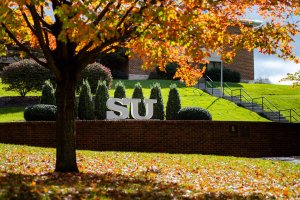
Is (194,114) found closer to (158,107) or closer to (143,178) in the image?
(158,107)

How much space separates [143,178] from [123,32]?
3.76m

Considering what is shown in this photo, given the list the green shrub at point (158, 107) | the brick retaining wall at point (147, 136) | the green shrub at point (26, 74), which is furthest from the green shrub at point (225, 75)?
the brick retaining wall at point (147, 136)

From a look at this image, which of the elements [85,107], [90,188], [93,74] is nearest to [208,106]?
[93,74]

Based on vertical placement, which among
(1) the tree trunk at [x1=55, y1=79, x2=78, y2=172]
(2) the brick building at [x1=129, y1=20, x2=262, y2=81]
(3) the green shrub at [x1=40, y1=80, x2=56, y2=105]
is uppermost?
(2) the brick building at [x1=129, y1=20, x2=262, y2=81]

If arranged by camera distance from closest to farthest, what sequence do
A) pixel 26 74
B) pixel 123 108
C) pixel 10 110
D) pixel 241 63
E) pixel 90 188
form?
pixel 90 188
pixel 123 108
pixel 10 110
pixel 26 74
pixel 241 63

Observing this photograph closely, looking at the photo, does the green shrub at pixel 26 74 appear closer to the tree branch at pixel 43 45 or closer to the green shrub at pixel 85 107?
the green shrub at pixel 85 107

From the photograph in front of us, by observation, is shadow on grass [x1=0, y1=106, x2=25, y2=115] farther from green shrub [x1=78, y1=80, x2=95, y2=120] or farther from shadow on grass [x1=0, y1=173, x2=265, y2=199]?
shadow on grass [x1=0, y1=173, x2=265, y2=199]

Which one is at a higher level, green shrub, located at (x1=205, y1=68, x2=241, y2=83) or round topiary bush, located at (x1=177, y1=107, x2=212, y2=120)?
green shrub, located at (x1=205, y1=68, x2=241, y2=83)

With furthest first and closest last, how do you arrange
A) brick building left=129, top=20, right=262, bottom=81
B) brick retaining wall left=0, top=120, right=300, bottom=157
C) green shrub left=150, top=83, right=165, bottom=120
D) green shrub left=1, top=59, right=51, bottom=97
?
brick building left=129, top=20, right=262, bottom=81 → green shrub left=1, top=59, right=51, bottom=97 → green shrub left=150, top=83, right=165, bottom=120 → brick retaining wall left=0, top=120, right=300, bottom=157

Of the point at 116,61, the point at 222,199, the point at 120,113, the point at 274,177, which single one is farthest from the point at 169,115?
the point at 116,61

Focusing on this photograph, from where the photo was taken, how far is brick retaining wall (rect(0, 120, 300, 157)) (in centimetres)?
2197

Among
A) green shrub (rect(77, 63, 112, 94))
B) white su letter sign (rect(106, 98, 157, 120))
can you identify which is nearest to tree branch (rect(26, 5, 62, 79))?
white su letter sign (rect(106, 98, 157, 120))

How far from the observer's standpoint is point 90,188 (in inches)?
381

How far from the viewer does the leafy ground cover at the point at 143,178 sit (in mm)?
9391
